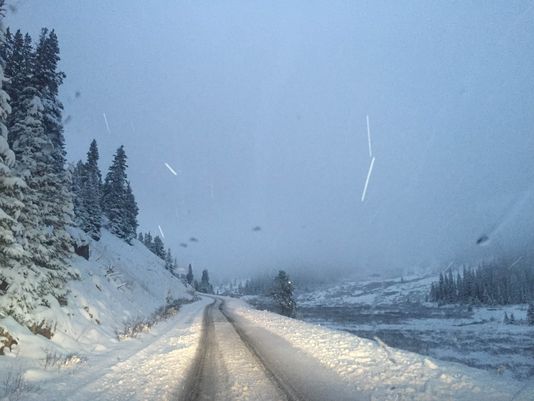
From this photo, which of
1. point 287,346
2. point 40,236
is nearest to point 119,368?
point 40,236

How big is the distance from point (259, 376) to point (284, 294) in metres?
53.0

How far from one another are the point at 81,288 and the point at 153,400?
16196 millimetres

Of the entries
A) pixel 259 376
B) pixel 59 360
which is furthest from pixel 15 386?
pixel 259 376

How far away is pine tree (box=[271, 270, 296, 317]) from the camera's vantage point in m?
61.1

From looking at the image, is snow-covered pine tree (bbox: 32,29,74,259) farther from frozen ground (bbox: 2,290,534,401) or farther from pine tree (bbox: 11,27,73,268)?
frozen ground (bbox: 2,290,534,401)

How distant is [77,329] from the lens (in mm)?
16172

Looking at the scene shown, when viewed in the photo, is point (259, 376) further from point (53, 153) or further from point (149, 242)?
point (149, 242)

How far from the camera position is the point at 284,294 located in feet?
203

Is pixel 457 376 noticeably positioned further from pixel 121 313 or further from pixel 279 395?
pixel 121 313

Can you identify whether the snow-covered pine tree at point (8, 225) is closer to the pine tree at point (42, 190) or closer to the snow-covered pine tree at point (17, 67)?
the pine tree at point (42, 190)

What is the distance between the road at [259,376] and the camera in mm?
8242

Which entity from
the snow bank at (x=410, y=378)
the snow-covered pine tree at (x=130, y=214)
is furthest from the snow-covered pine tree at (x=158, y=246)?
the snow bank at (x=410, y=378)

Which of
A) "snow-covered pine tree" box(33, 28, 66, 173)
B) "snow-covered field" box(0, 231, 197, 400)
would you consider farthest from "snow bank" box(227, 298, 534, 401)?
"snow-covered pine tree" box(33, 28, 66, 173)

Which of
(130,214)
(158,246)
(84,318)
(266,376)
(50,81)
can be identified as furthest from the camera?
(158,246)
